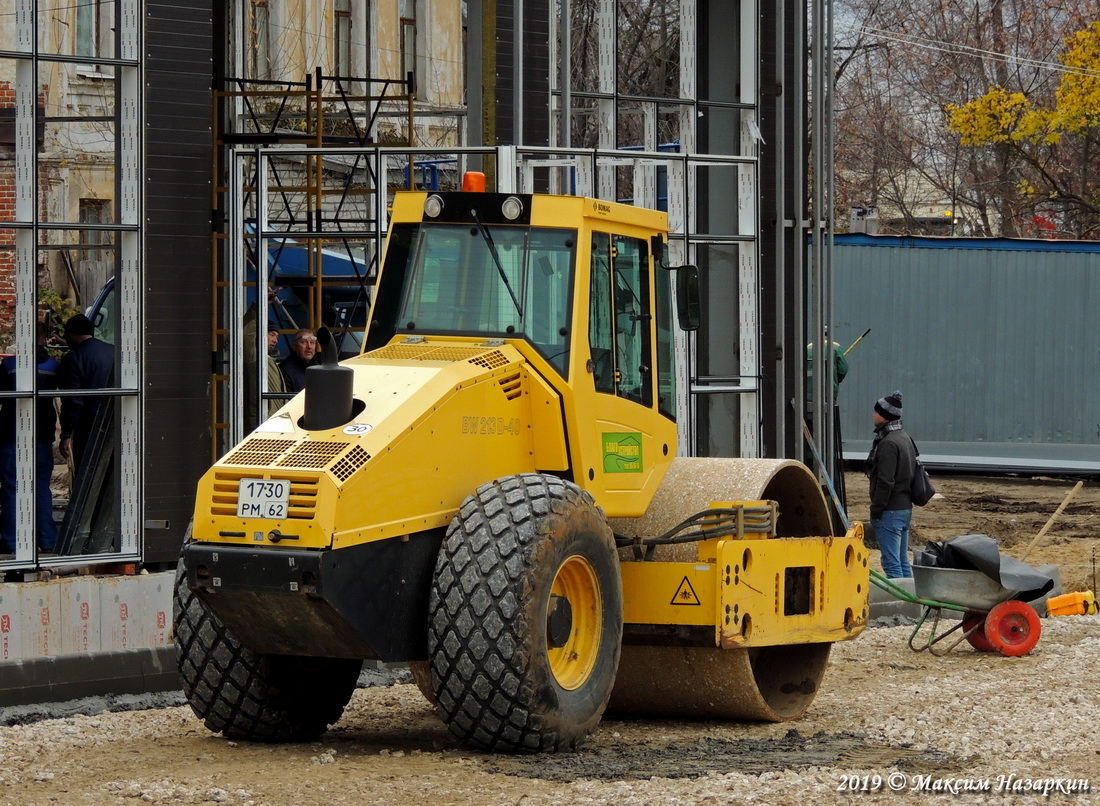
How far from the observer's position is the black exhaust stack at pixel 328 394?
8.15 metres

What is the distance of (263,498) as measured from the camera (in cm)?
793

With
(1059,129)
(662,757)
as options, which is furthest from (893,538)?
(1059,129)

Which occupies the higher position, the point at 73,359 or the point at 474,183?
the point at 474,183

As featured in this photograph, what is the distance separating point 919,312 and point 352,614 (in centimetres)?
2131

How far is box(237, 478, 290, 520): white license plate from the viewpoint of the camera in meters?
7.89

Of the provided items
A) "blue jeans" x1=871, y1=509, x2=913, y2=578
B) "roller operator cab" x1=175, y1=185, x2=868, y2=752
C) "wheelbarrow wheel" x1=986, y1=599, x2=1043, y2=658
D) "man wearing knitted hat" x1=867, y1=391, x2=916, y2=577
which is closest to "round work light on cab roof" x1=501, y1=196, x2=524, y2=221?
"roller operator cab" x1=175, y1=185, x2=868, y2=752

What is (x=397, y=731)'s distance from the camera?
9.70m

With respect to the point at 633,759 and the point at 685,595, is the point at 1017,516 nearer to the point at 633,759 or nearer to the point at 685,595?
the point at 685,595

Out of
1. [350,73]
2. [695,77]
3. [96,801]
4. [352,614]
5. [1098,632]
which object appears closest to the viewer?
[96,801]

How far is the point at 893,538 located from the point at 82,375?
7619mm

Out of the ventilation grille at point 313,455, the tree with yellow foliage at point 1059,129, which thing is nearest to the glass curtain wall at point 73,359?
the ventilation grille at point 313,455

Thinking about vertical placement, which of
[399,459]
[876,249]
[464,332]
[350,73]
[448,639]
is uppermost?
[350,73]

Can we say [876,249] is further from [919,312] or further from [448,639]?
[448,639]

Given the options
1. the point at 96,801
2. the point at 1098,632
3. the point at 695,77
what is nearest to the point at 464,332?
the point at 96,801
